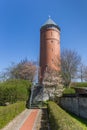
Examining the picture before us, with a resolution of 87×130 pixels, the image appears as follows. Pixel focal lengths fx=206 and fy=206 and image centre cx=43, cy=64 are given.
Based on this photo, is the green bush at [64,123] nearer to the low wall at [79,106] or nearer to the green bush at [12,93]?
the low wall at [79,106]

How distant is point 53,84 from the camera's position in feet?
113

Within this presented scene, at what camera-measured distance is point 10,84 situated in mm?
29344

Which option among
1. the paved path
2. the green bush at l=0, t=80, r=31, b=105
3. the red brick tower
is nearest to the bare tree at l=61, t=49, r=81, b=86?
the red brick tower

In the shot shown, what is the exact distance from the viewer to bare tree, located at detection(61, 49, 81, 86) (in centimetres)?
3894

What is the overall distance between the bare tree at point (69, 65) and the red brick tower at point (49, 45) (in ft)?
6.52

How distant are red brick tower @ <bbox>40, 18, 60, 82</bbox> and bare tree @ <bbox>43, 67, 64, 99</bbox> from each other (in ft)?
18.7

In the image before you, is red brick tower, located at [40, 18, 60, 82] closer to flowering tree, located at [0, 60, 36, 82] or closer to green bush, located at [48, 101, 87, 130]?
flowering tree, located at [0, 60, 36, 82]

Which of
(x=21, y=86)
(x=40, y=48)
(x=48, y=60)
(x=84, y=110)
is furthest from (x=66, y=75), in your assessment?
(x=84, y=110)

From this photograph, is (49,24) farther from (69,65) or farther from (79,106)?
(79,106)

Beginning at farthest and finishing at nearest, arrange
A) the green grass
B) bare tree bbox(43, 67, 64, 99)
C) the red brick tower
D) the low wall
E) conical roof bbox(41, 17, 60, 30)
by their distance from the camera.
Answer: conical roof bbox(41, 17, 60, 30) < the red brick tower < bare tree bbox(43, 67, 64, 99) < the low wall < the green grass

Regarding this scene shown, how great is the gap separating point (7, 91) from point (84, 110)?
1351 centimetres

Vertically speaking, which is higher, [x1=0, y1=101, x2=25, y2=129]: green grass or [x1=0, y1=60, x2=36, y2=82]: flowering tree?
[x1=0, y1=60, x2=36, y2=82]: flowering tree

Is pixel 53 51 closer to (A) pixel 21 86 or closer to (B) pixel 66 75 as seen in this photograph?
(B) pixel 66 75

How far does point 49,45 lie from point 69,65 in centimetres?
671
